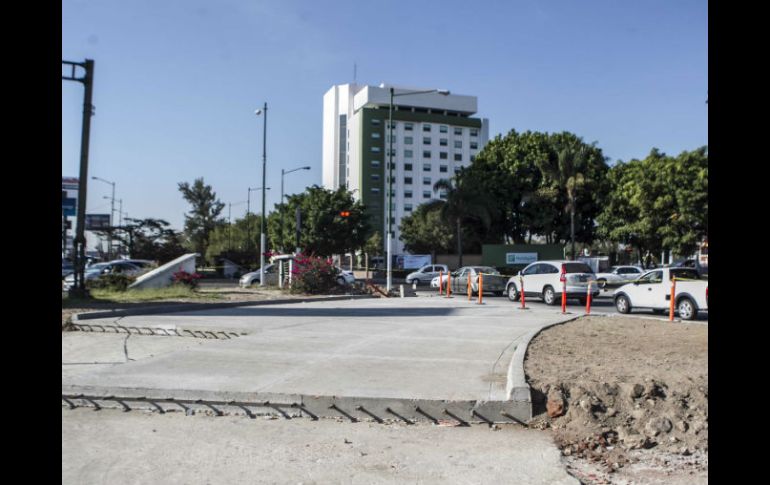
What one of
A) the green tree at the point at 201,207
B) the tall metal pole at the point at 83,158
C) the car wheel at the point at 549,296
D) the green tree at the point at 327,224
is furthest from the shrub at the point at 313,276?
the green tree at the point at 201,207

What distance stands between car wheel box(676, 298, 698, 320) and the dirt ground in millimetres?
7470

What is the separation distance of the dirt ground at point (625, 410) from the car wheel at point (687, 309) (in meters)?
7.47

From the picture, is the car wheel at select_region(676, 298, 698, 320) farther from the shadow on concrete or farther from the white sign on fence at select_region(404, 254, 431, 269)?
the white sign on fence at select_region(404, 254, 431, 269)

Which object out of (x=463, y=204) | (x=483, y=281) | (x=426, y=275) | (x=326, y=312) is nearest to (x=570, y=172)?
(x=463, y=204)

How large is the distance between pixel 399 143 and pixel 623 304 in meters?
91.8

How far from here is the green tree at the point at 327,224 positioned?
2313 inches

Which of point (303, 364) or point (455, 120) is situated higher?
point (455, 120)

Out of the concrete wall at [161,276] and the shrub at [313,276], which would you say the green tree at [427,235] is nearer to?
the concrete wall at [161,276]

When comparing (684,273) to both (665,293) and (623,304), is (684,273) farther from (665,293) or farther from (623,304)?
(623,304)
